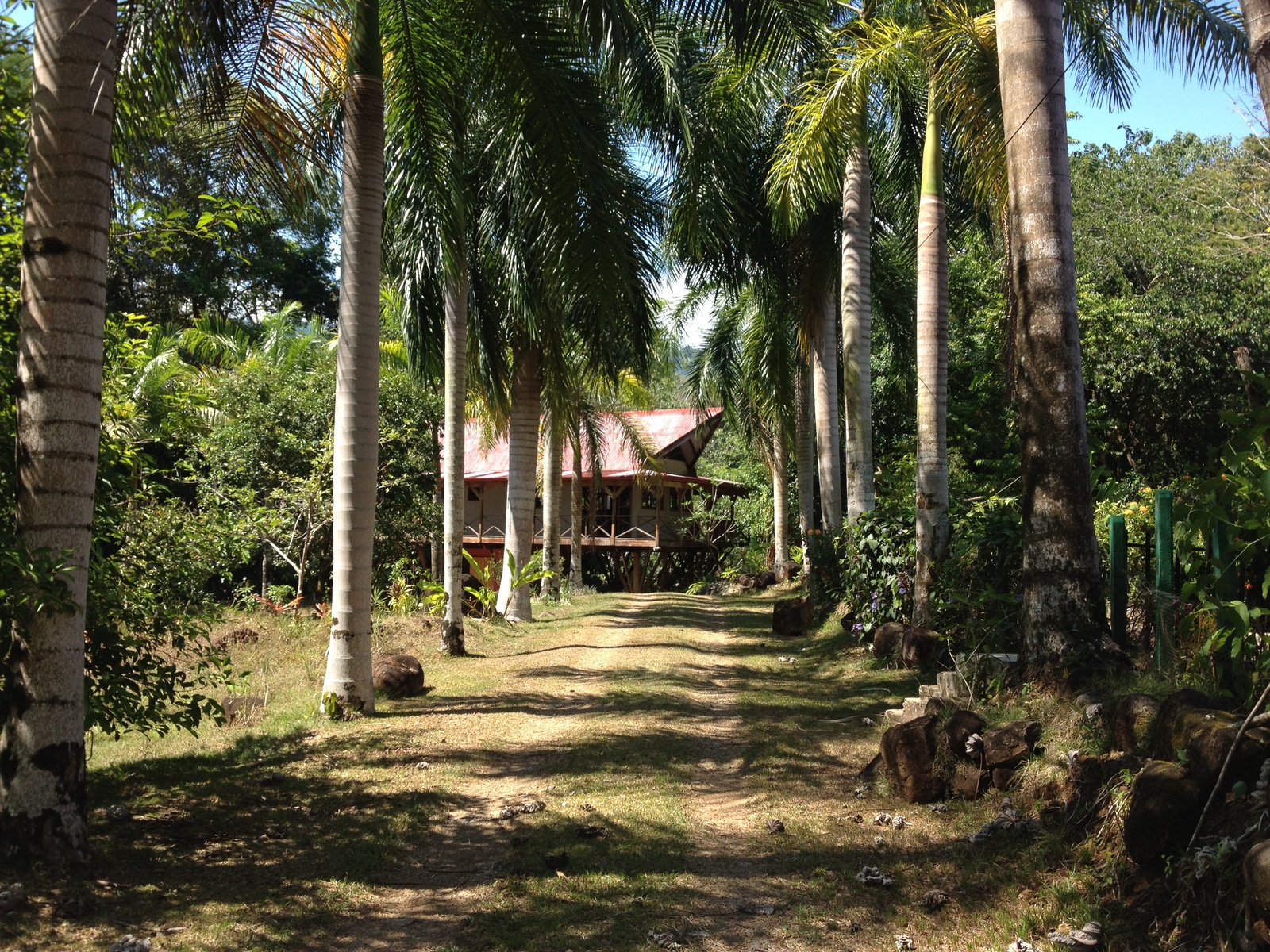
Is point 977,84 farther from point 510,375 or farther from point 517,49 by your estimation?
point 510,375

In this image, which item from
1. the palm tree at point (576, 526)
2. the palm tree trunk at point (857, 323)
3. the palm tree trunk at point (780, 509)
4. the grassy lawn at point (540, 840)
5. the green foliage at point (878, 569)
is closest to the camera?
the grassy lawn at point (540, 840)

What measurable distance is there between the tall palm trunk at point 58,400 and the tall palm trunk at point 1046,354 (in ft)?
18.8

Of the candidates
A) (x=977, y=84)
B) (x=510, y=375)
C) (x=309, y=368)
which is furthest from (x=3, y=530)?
(x=309, y=368)

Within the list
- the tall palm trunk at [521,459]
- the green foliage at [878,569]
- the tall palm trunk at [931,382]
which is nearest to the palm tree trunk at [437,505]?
the tall palm trunk at [521,459]

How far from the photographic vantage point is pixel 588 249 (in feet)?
28.1

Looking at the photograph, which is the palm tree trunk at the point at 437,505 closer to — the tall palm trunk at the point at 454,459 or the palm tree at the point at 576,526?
the palm tree at the point at 576,526

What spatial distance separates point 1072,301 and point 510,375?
34.1 feet

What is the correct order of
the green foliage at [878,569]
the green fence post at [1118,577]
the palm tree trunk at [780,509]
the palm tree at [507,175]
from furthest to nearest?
the palm tree trunk at [780,509], the green foliage at [878,569], the palm tree at [507,175], the green fence post at [1118,577]

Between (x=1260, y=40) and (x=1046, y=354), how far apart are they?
91.8 inches

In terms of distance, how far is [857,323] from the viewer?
45.3ft

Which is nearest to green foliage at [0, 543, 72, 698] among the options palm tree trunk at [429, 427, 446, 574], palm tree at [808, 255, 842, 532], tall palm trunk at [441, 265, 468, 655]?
tall palm trunk at [441, 265, 468, 655]

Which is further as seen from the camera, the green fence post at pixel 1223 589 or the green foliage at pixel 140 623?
the green foliage at pixel 140 623

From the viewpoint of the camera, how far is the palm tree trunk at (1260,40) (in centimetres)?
497

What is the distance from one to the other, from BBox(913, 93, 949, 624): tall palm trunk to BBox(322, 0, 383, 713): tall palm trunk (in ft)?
18.4
